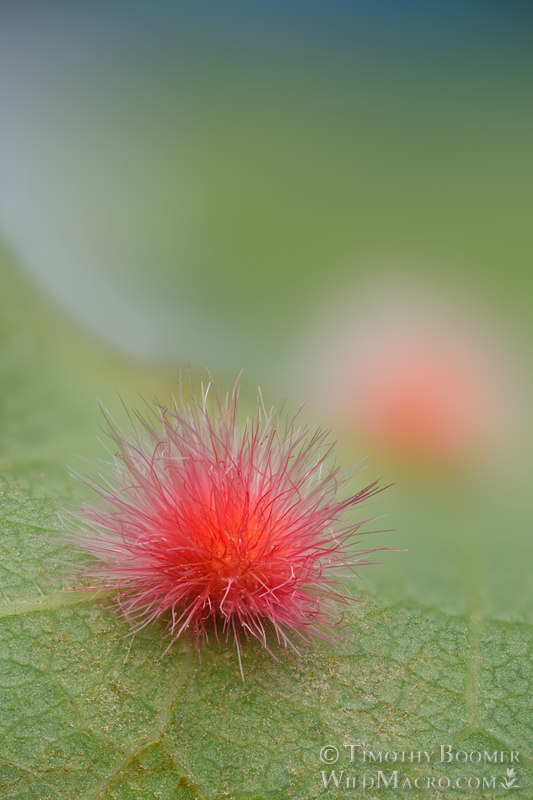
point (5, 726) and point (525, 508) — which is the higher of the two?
point (525, 508)

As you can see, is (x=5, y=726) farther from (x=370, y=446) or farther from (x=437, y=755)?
(x=370, y=446)

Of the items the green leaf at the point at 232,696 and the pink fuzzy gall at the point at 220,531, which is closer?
the green leaf at the point at 232,696

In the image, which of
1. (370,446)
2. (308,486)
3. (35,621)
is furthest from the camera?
(370,446)

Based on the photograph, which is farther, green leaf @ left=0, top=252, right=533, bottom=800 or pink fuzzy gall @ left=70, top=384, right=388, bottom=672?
pink fuzzy gall @ left=70, top=384, right=388, bottom=672

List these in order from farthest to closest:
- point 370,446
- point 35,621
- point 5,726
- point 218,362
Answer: point 218,362
point 370,446
point 35,621
point 5,726

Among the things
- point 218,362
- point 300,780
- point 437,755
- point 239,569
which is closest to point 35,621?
point 239,569
